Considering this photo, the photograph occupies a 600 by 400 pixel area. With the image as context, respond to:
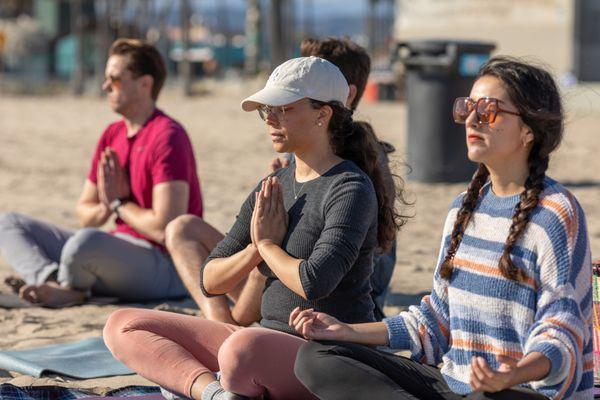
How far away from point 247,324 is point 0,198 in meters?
6.36

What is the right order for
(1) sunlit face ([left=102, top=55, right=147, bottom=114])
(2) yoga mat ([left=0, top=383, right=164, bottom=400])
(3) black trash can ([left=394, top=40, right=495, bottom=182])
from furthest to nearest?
1. (3) black trash can ([left=394, top=40, right=495, bottom=182])
2. (1) sunlit face ([left=102, top=55, right=147, bottom=114])
3. (2) yoga mat ([left=0, top=383, right=164, bottom=400])

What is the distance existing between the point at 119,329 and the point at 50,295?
6.32 ft

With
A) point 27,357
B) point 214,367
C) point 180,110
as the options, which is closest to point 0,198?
point 27,357


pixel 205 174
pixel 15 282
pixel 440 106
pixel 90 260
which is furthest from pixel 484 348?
pixel 205 174

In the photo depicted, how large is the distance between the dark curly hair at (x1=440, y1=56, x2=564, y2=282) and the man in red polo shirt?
8.51 ft

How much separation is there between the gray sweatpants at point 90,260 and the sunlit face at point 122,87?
62cm

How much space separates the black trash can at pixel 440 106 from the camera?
1042 cm

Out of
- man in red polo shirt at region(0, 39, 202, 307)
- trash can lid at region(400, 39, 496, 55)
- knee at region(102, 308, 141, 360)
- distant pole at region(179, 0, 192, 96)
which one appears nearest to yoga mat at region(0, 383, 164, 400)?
knee at region(102, 308, 141, 360)

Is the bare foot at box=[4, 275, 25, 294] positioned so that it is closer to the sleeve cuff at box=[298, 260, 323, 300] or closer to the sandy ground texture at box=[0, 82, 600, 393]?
the sandy ground texture at box=[0, 82, 600, 393]

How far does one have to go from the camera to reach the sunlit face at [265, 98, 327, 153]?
348 centimetres

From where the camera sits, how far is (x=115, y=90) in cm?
546

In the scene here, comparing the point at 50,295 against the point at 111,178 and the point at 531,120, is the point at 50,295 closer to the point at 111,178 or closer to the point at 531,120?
the point at 111,178

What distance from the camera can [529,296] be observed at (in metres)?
2.83

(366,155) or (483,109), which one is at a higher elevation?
(483,109)
